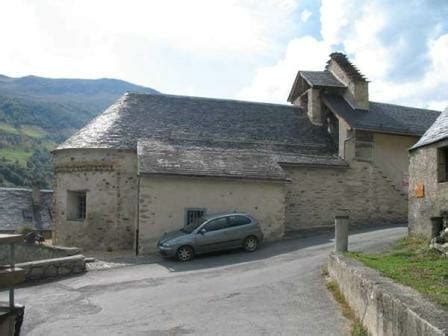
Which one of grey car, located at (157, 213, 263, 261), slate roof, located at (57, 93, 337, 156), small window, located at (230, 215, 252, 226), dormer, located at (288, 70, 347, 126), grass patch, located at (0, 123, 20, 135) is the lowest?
grey car, located at (157, 213, 263, 261)

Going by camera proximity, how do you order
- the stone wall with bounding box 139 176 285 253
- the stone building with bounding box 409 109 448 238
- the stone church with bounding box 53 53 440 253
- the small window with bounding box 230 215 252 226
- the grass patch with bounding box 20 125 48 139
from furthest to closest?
the grass patch with bounding box 20 125 48 139
the stone church with bounding box 53 53 440 253
the stone wall with bounding box 139 176 285 253
the small window with bounding box 230 215 252 226
the stone building with bounding box 409 109 448 238

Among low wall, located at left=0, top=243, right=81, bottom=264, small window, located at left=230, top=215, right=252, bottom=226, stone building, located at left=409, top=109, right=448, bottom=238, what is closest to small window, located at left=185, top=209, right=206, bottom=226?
small window, located at left=230, top=215, right=252, bottom=226

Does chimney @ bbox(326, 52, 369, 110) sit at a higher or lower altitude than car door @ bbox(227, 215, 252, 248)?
higher

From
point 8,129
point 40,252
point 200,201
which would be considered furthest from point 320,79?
point 8,129

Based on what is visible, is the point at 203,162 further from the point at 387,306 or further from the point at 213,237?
the point at 387,306

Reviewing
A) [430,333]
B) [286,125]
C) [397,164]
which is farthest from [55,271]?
[397,164]

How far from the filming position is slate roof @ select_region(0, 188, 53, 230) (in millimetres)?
39906

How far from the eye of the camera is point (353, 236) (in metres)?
19.8

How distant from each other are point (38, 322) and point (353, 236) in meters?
13.2

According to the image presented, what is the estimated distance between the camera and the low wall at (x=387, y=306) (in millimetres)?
5301

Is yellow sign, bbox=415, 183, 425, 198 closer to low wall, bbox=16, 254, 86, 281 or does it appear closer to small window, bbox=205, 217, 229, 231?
small window, bbox=205, 217, 229, 231

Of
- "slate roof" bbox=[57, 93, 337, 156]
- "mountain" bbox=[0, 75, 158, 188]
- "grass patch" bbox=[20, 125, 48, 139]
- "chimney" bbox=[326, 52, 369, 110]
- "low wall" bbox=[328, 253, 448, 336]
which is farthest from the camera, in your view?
"grass patch" bbox=[20, 125, 48, 139]

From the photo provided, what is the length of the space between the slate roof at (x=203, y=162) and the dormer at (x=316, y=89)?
6.25m

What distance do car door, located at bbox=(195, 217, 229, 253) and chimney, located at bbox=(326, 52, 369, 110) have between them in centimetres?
1250
